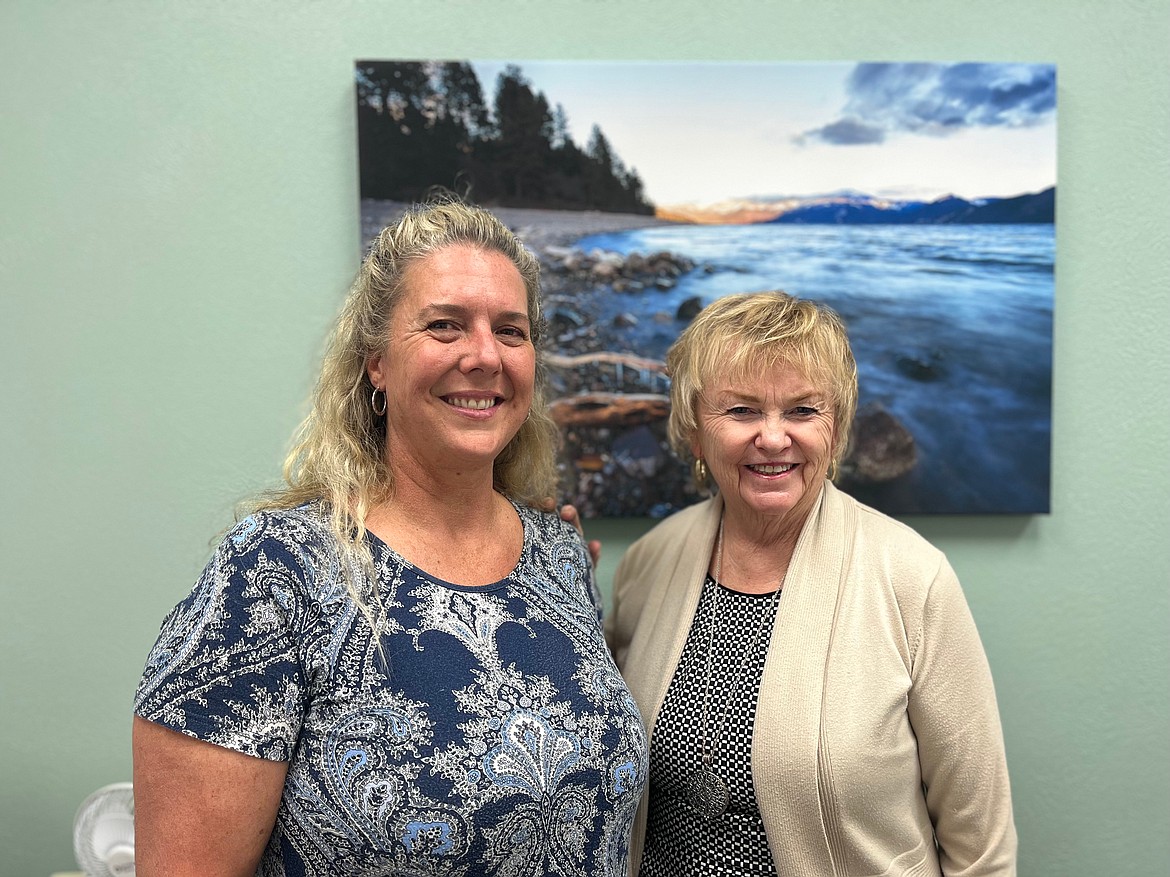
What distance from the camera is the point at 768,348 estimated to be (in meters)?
1.37

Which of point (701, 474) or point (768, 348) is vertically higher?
point (768, 348)

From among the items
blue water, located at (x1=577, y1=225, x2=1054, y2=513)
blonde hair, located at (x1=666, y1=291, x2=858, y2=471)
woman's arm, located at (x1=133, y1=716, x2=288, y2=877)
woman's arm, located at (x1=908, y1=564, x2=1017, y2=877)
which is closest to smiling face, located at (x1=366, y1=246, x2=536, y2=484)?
blonde hair, located at (x1=666, y1=291, x2=858, y2=471)

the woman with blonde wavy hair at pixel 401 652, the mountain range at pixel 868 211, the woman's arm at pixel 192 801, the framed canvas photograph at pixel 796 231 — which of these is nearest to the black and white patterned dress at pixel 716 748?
the woman with blonde wavy hair at pixel 401 652

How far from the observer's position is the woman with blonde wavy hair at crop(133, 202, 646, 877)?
1023 millimetres

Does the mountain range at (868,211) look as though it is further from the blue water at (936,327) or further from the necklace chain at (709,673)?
the necklace chain at (709,673)

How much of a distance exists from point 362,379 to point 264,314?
0.58 meters

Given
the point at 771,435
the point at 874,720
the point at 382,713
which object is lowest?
the point at 874,720

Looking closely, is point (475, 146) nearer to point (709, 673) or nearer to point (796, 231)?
point (796, 231)

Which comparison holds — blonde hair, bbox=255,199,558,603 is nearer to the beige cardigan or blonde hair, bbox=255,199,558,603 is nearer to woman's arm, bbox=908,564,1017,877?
the beige cardigan

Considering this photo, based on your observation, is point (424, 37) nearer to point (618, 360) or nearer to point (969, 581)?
point (618, 360)

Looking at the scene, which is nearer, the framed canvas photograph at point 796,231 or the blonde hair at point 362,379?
the blonde hair at point 362,379

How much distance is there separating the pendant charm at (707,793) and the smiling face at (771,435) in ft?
1.39

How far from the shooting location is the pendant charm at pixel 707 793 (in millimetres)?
1337

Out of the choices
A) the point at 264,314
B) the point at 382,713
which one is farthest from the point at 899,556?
the point at 264,314
